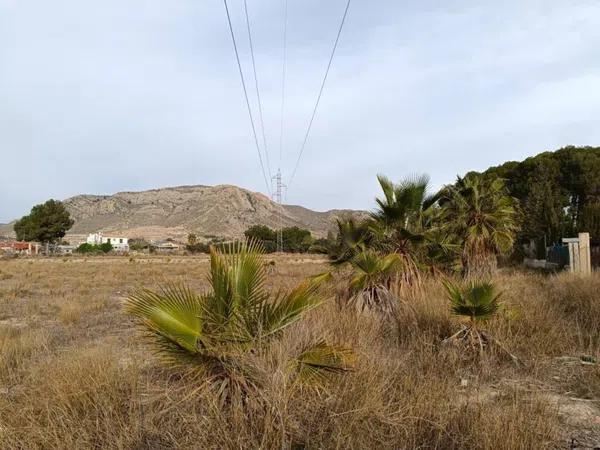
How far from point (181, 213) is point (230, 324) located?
161807 millimetres

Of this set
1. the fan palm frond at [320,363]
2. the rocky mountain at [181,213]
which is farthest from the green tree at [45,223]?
the fan palm frond at [320,363]

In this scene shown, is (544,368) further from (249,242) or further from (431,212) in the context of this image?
(431,212)

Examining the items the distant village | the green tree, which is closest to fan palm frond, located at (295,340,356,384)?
the distant village

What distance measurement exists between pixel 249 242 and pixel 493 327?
5.13 metres

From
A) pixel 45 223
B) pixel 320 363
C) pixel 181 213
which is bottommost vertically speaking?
pixel 320 363

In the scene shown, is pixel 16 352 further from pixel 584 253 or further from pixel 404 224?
pixel 584 253

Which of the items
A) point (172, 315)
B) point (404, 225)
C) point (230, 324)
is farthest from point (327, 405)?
point (404, 225)

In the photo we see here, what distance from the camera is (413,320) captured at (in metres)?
9.02

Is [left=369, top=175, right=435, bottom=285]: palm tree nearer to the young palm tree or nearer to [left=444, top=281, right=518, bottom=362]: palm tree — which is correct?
the young palm tree

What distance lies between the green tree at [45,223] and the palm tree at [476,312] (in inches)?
3989

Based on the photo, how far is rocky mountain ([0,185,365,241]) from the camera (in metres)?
140

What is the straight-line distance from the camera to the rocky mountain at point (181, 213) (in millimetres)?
140125

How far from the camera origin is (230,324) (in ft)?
Result: 14.8

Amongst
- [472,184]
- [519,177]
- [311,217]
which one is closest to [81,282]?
[472,184]
